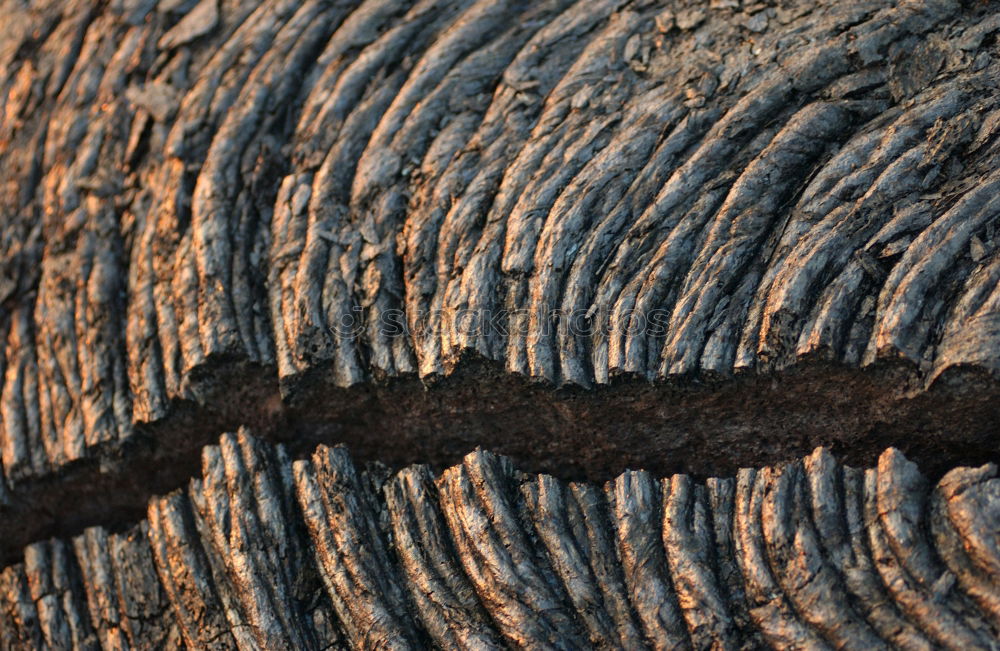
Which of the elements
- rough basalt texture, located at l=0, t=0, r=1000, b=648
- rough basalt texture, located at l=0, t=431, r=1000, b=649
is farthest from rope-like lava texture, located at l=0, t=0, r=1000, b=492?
rough basalt texture, located at l=0, t=431, r=1000, b=649

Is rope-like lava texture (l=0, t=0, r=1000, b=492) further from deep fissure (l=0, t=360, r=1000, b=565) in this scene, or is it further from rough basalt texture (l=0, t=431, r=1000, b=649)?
rough basalt texture (l=0, t=431, r=1000, b=649)

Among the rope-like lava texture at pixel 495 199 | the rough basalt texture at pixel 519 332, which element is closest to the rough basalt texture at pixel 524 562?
the rough basalt texture at pixel 519 332

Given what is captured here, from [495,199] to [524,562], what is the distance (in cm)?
67

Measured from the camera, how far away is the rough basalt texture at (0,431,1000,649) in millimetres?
1364

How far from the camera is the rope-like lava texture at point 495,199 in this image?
5.17 ft

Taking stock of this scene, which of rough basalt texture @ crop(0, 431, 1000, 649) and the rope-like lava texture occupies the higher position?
the rope-like lava texture

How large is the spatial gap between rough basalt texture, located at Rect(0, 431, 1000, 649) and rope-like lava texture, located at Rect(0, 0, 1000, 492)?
20 centimetres

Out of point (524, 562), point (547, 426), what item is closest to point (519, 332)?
point (547, 426)

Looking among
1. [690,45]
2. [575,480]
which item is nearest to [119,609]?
[575,480]

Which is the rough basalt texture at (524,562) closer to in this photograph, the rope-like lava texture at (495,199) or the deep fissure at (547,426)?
the deep fissure at (547,426)

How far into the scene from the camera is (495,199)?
5.88 ft

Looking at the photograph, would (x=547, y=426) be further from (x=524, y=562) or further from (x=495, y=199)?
(x=495, y=199)

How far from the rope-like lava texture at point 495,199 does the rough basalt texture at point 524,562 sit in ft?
0.64

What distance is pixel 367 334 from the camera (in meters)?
1.78
